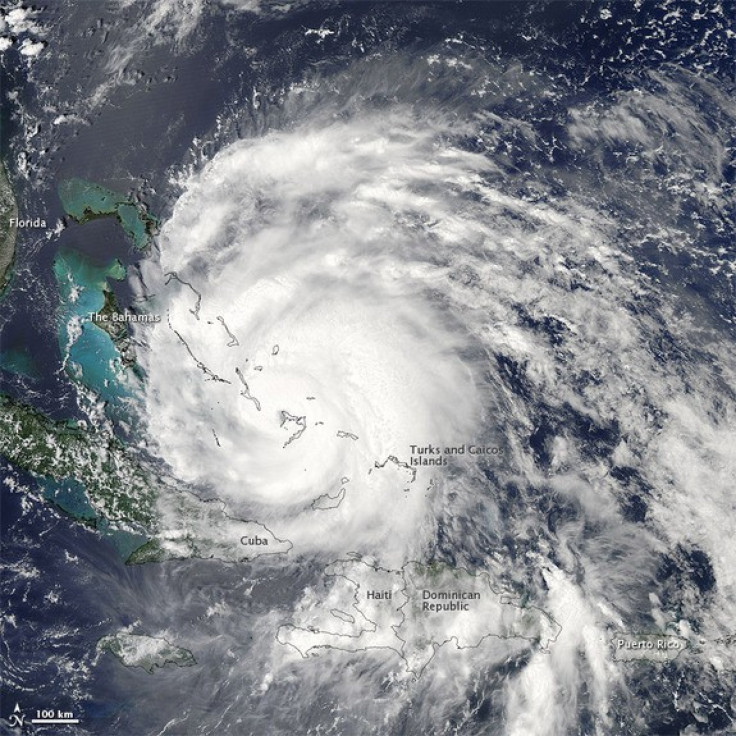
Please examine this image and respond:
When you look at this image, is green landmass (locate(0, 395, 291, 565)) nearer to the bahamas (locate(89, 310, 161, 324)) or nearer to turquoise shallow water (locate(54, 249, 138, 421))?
turquoise shallow water (locate(54, 249, 138, 421))

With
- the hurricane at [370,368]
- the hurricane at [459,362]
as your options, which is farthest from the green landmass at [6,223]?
the hurricane at [459,362]

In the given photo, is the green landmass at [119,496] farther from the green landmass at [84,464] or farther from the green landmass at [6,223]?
the green landmass at [6,223]

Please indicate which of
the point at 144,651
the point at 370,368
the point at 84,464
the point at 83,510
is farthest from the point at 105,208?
the point at 144,651

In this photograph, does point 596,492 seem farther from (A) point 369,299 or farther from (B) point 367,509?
(A) point 369,299

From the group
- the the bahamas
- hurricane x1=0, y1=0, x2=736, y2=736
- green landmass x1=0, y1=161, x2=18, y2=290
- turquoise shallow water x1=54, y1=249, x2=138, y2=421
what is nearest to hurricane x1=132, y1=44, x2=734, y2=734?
hurricane x1=0, y1=0, x2=736, y2=736

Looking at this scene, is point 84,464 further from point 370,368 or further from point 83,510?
point 370,368

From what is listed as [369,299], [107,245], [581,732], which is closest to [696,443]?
[581,732]
